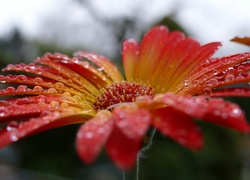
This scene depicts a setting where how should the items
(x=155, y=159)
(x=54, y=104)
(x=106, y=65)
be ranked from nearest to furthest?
(x=54, y=104) → (x=106, y=65) → (x=155, y=159)

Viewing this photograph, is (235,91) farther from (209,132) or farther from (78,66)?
(209,132)

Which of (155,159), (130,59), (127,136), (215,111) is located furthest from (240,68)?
(155,159)

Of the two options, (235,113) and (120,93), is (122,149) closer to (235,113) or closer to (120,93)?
(235,113)

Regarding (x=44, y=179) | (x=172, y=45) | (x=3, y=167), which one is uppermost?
(x=3, y=167)

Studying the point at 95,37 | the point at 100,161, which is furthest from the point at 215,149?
the point at 95,37

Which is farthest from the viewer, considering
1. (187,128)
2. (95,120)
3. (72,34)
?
(72,34)

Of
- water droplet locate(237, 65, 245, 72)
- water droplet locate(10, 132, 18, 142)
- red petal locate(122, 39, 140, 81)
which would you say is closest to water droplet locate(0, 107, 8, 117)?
water droplet locate(10, 132, 18, 142)
